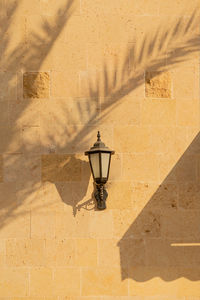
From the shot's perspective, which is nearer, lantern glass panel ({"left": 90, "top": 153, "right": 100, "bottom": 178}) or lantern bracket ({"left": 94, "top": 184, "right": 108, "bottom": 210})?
lantern glass panel ({"left": 90, "top": 153, "right": 100, "bottom": 178})

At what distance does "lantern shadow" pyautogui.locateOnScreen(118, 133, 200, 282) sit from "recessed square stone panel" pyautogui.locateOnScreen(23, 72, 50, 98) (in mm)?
1719

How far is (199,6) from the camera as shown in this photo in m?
4.88

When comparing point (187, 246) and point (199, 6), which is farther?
point (199, 6)

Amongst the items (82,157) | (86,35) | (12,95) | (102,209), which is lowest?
(102,209)

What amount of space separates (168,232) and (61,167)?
1.60m

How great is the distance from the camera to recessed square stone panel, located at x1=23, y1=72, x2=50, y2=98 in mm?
4699

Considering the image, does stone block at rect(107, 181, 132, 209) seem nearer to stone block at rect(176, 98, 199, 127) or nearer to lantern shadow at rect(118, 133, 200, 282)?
lantern shadow at rect(118, 133, 200, 282)

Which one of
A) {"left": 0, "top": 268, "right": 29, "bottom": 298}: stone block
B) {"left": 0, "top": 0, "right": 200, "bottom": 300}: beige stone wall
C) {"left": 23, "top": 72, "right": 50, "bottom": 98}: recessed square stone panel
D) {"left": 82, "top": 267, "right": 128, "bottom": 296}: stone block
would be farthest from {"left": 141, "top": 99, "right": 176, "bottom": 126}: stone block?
{"left": 0, "top": 268, "right": 29, "bottom": 298}: stone block

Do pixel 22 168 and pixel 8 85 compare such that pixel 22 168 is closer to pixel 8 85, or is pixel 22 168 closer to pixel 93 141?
pixel 93 141

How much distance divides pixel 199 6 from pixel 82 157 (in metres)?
2.58

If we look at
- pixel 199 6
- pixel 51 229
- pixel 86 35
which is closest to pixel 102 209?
pixel 51 229

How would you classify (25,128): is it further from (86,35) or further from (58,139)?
(86,35)

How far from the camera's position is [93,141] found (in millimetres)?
4691

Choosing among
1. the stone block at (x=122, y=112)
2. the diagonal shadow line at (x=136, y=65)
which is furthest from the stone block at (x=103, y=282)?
the stone block at (x=122, y=112)
